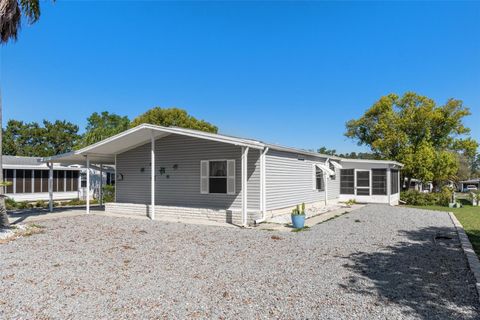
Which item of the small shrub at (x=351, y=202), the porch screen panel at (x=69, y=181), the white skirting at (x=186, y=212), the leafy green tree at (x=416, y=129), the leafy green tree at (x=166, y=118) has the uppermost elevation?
the leafy green tree at (x=166, y=118)

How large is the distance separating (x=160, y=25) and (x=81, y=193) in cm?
1514

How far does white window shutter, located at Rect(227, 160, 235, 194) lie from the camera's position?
40.8ft

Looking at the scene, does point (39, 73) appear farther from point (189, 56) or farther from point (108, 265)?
point (108, 265)

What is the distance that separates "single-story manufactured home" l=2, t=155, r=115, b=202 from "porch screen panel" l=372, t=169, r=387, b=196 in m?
16.8

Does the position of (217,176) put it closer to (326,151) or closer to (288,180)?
(288,180)

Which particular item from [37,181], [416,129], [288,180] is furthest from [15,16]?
[416,129]

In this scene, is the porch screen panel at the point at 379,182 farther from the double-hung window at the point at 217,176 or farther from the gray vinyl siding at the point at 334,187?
the double-hung window at the point at 217,176

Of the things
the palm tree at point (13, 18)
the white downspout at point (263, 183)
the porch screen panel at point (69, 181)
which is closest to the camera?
the palm tree at point (13, 18)

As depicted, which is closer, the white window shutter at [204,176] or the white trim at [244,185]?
the white trim at [244,185]

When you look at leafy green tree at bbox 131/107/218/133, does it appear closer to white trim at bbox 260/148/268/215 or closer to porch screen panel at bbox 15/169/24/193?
porch screen panel at bbox 15/169/24/193

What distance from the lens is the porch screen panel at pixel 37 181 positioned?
2216 cm

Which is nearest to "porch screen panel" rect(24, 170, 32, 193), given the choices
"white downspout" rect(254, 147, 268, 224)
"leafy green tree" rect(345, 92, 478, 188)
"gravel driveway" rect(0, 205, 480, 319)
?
"gravel driveway" rect(0, 205, 480, 319)

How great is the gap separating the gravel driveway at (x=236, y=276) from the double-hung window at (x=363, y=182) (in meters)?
10.5

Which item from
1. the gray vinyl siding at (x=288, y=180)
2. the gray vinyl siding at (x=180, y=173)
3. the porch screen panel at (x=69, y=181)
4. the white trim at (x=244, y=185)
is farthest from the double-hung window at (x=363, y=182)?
the porch screen panel at (x=69, y=181)
